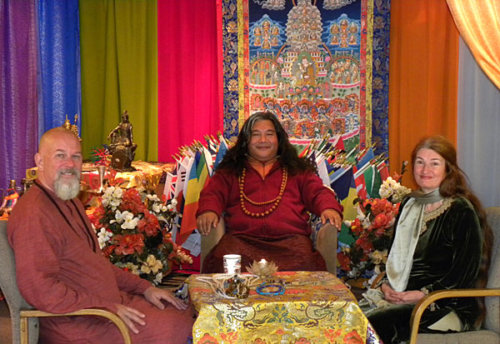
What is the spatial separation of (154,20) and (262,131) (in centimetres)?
401

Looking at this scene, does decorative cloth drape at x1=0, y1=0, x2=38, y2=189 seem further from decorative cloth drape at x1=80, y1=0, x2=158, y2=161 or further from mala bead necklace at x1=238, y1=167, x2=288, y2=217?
mala bead necklace at x1=238, y1=167, x2=288, y2=217

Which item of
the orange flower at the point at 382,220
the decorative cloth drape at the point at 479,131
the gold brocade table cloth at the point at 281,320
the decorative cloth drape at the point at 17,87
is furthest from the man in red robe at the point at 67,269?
the decorative cloth drape at the point at 479,131

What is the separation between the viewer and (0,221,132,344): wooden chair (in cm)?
213

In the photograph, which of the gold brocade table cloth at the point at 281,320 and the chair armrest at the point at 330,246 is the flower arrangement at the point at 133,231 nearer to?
the chair armrest at the point at 330,246

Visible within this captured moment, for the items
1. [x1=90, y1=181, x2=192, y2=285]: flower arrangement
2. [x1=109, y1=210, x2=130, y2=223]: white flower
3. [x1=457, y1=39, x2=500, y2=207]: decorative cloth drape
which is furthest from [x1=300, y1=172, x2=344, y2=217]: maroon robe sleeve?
[x1=457, y1=39, x2=500, y2=207]: decorative cloth drape

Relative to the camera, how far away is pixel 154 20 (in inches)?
291

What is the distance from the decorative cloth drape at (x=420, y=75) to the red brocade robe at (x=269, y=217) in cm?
270

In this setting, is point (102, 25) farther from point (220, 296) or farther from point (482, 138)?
point (220, 296)

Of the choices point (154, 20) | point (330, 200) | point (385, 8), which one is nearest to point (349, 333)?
point (330, 200)

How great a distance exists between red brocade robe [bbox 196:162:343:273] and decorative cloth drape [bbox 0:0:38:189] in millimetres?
2511

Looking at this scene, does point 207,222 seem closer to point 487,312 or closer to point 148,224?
point 148,224

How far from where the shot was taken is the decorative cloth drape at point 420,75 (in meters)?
6.07

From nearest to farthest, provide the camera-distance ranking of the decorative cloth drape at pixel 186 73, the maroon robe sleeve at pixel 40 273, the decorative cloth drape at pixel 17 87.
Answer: the maroon robe sleeve at pixel 40 273
the decorative cloth drape at pixel 17 87
the decorative cloth drape at pixel 186 73

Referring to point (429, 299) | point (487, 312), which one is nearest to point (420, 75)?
point (487, 312)
